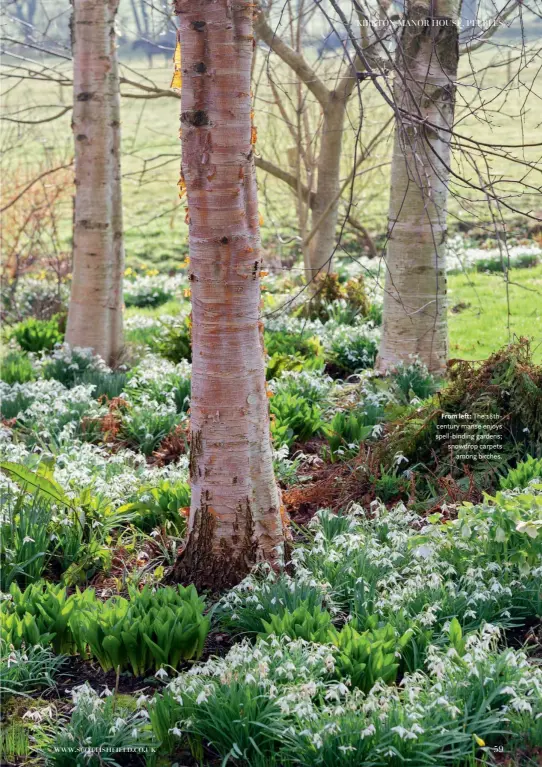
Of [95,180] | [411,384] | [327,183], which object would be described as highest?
[327,183]

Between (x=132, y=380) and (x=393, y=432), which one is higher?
(x=132, y=380)

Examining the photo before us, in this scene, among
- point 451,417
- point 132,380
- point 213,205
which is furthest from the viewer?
point 132,380

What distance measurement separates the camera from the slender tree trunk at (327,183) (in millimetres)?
9836

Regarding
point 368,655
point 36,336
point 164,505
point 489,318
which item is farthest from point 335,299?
point 368,655

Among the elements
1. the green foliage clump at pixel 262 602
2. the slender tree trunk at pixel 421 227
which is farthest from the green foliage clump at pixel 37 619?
the slender tree trunk at pixel 421 227

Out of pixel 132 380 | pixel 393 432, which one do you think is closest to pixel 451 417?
pixel 393 432

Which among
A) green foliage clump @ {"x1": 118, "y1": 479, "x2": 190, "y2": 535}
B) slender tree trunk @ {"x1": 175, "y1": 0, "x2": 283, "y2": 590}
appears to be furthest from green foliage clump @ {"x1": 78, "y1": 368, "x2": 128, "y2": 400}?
slender tree trunk @ {"x1": 175, "y1": 0, "x2": 283, "y2": 590}

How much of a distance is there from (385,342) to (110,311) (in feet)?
9.83

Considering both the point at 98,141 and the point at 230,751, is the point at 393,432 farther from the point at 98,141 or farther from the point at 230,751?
the point at 98,141

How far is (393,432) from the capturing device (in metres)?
5.34

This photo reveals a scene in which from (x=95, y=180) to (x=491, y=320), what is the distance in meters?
4.83

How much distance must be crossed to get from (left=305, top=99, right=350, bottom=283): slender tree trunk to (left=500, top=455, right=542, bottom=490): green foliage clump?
584cm

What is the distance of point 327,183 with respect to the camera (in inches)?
411

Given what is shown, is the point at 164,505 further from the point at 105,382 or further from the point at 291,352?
the point at 291,352
